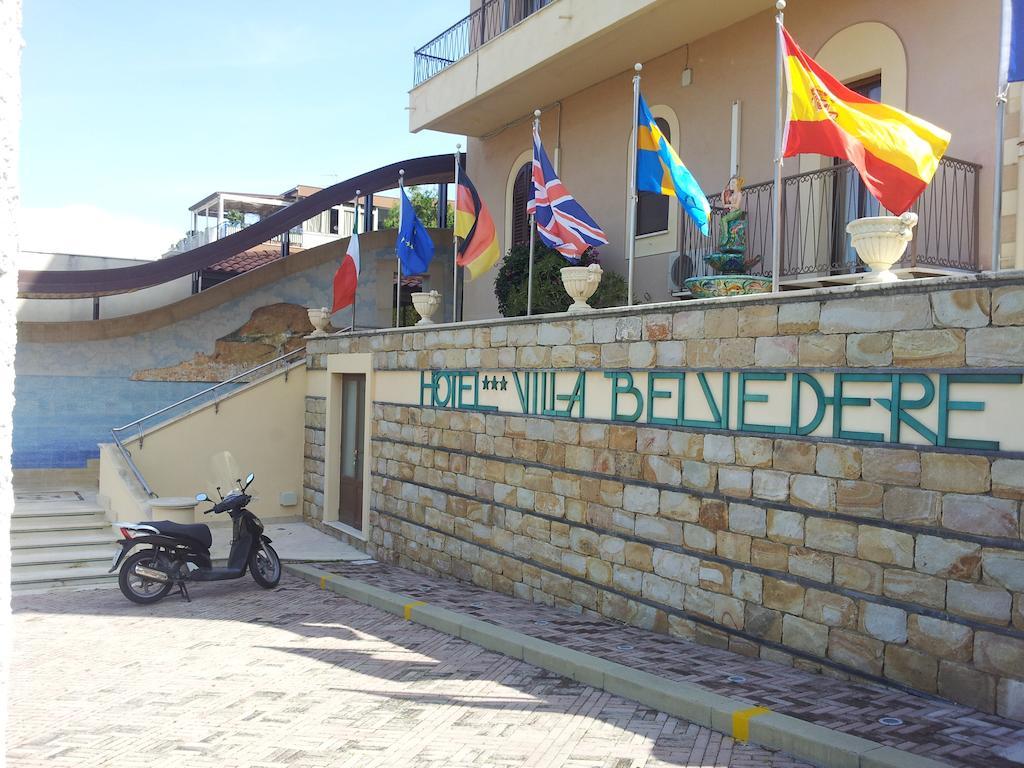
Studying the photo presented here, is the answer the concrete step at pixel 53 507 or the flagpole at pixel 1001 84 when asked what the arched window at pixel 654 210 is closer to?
the flagpole at pixel 1001 84

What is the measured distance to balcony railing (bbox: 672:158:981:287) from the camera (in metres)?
8.62

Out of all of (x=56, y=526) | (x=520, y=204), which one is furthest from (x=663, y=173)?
(x=56, y=526)

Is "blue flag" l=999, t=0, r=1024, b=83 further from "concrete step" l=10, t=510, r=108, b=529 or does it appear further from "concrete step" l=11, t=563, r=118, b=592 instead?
"concrete step" l=10, t=510, r=108, b=529

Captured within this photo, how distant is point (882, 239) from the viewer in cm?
626

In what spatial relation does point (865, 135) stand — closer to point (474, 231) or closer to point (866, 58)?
point (866, 58)

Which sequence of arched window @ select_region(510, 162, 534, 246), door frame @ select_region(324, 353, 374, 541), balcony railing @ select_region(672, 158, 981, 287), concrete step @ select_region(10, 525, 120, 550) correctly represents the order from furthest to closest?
arched window @ select_region(510, 162, 534, 246) < door frame @ select_region(324, 353, 374, 541) < concrete step @ select_region(10, 525, 120, 550) < balcony railing @ select_region(672, 158, 981, 287)

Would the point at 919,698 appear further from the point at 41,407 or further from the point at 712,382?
the point at 41,407

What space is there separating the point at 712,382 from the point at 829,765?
3094 mm

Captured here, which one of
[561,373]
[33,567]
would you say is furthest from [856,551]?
[33,567]

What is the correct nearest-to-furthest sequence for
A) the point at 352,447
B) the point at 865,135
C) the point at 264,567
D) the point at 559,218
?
1. the point at 865,135
2. the point at 559,218
3. the point at 264,567
4. the point at 352,447

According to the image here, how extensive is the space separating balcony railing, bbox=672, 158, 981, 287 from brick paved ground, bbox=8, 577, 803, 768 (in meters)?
5.00

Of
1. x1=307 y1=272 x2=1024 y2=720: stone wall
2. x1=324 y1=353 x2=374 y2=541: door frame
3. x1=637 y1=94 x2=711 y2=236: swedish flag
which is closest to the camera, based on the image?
x1=307 y1=272 x2=1024 y2=720: stone wall

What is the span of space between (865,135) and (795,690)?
3.79 meters

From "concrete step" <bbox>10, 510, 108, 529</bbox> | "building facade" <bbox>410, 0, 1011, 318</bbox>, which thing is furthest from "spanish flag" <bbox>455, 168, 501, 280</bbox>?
"concrete step" <bbox>10, 510, 108, 529</bbox>
